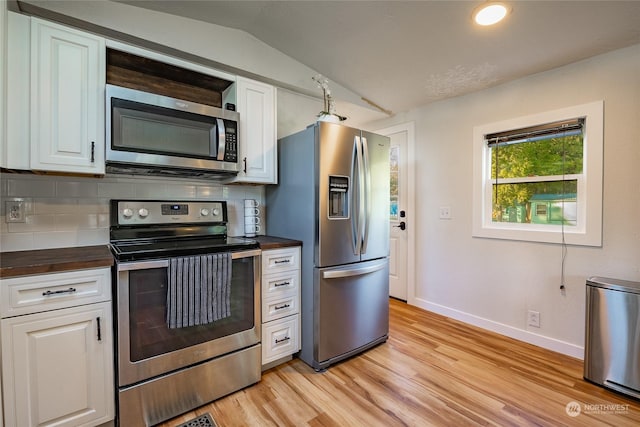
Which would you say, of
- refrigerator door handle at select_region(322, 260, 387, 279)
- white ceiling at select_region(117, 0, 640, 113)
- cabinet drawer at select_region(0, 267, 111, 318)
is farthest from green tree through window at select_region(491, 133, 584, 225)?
cabinet drawer at select_region(0, 267, 111, 318)

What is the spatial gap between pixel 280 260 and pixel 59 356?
1189mm

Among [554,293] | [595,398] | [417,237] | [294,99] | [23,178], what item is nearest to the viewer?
[23,178]

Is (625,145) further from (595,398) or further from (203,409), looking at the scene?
(203,409)

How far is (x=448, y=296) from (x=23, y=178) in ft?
11.5

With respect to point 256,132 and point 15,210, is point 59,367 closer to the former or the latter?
point 15,210

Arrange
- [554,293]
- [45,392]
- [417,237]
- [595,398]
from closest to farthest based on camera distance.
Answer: [45,392]
[595,398]
[554,293]
[417,237]

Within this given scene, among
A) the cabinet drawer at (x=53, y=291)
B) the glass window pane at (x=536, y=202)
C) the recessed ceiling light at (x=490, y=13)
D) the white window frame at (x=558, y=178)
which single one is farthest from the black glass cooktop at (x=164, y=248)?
the glass window pane at (x=536, y=202)

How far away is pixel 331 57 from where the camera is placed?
2.40 m

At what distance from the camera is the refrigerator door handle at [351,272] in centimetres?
200

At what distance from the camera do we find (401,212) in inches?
134

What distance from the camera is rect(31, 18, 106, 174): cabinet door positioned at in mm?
1413

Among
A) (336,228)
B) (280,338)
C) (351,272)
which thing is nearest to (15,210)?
(280,338)

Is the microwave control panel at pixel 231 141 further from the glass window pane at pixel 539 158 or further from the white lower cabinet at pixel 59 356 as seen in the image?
the glass window pane at pixel 539 158

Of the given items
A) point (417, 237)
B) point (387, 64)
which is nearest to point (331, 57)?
point (387, 64)
